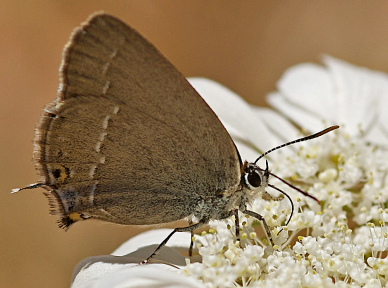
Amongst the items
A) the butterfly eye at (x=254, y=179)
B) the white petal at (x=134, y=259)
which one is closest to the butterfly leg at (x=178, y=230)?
the white petal at (x=134, y=259)

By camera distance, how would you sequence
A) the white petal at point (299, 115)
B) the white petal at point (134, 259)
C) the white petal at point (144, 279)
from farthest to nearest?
the white petal at point (299, 115), the white petal at point (134, 259), the white petal at point (144, 279)

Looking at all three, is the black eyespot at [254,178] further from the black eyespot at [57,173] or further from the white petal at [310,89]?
the white petal at [310,89]

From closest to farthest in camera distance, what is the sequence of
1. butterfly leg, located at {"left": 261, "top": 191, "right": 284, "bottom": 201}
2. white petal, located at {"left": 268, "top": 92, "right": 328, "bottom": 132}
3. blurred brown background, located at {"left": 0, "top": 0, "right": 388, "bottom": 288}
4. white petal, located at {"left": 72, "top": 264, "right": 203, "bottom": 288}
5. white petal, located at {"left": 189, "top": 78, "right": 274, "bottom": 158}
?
white petal, located at {"left": 72, "top": 264, "right": 203, "bottom": 288}, butterfly leg, located at {"left": 261, "top": 191, "right": 284, "bottom": 201}, white petal, located at {"left": 189, "top": 78, "right": 274, "bottom": 158}, white petal, located at {"left": 268, "top": 92, "right": 328, "bottom": 132}, blurred brown background, located at {"left": 0, "top": 0, "right": 388, "bottom": 288}

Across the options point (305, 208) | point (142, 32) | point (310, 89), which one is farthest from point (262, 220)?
point (142, 32)

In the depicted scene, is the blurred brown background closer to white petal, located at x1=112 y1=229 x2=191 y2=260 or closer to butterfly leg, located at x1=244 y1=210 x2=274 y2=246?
white petal, located at x1=112 y1=229 x2=191 y2=260

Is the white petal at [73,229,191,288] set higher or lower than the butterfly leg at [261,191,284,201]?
lower

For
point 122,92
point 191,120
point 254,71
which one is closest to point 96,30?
point 122,92

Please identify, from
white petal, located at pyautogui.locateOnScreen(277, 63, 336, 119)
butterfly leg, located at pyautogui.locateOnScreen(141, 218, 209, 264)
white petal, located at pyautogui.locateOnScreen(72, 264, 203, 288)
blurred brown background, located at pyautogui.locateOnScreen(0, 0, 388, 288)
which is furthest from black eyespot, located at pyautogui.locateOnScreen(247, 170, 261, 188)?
blurred brown background, located at pyautogui.locateOnScreen(0, 0, 388, 288)

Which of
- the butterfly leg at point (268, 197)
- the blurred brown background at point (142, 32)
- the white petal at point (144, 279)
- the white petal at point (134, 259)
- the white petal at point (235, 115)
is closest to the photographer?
the white petal at point (144, 279)

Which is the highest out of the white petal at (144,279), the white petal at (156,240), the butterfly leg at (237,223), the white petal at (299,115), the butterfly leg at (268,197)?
the white petal at (299,115)
